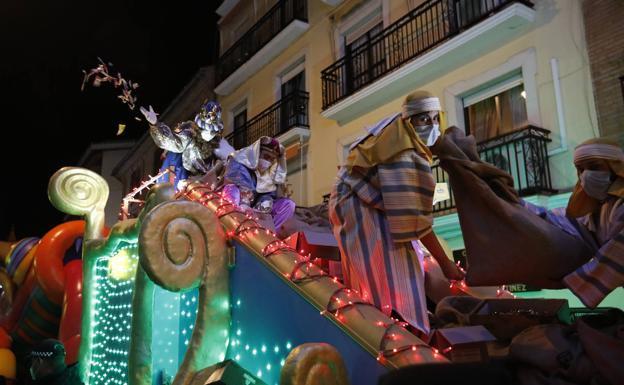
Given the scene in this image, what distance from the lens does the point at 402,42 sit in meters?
12.2

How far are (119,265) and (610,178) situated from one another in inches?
161

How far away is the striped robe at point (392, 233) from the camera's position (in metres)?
2.90

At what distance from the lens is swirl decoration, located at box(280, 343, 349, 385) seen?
2.05 m

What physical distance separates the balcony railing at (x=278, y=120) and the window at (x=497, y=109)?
5.65 metres

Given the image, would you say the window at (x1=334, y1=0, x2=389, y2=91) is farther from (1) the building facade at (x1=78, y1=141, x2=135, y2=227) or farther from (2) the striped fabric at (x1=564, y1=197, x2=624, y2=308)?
(1) the building facade at (x1=78, y1=141, x2=135, y2=227)

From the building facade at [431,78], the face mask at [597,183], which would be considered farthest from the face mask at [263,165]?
the building facade at [431,78]

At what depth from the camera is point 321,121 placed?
15.1m

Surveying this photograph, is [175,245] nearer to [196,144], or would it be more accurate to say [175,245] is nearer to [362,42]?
[196,144]

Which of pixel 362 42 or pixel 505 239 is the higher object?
pixel 362 42

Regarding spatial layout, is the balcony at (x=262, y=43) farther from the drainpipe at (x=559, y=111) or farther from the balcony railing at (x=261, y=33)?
the drainpipe at (x=559, y=111)

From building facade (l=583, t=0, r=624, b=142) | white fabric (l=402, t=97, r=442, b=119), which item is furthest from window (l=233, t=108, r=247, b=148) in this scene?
white fabric (l=402, t=97, r=442, b=119)

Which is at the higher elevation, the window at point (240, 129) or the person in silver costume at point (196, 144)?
the window at point (240, 129)

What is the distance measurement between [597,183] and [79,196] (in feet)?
16.0

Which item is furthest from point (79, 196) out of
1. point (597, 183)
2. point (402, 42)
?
point (402, 42)
